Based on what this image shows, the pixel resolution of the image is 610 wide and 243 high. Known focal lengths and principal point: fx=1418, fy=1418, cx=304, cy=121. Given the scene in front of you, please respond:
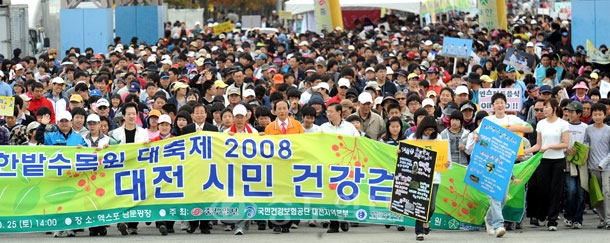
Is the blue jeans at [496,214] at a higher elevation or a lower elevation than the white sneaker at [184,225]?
higher

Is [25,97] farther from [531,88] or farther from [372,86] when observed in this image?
[531,88]

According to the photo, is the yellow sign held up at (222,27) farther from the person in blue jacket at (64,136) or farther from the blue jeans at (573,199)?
the blue jeans at (573,199)

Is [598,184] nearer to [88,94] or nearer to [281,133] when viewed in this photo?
[281,133]

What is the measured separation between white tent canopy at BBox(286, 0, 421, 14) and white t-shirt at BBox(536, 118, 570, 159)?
36.0m

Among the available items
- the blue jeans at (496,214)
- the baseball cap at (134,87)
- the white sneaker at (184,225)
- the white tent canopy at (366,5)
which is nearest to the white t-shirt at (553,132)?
the blue jeans at (496,214)

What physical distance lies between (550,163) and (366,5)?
37629 mm

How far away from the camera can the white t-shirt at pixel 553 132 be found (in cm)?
1538

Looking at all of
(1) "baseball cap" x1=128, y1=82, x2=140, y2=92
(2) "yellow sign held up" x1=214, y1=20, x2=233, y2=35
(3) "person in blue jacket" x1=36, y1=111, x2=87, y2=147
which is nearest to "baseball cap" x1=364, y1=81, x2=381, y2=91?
(1) "baseball cap" x1=128, y1=82, x2=140, y2=92

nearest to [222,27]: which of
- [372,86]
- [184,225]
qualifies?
[372,86]

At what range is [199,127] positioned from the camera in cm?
1559

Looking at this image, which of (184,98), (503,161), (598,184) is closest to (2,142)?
(184,98)

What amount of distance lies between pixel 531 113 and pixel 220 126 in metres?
4.57

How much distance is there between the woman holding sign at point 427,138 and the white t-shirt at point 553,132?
4.48 ft

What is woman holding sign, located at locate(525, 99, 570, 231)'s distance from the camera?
50.5ft
